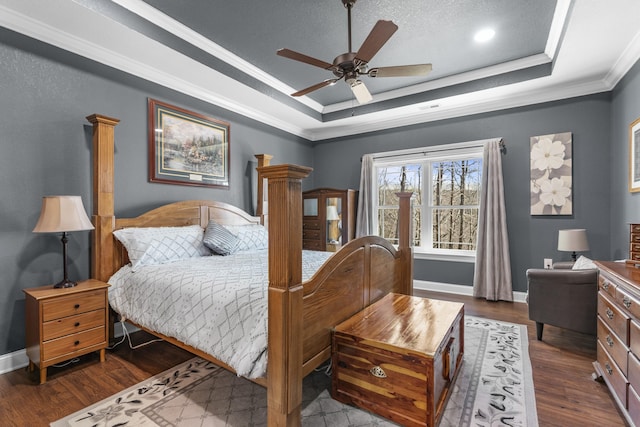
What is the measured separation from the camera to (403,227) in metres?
2.92

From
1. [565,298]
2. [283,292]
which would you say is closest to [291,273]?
[283,292]

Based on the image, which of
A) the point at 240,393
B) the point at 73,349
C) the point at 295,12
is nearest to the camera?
the point at 240,393

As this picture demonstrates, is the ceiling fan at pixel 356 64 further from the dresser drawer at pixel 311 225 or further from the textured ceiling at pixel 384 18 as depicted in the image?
the dresser drawer at pixel 311 225

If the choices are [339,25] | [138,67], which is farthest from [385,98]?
[138,67]

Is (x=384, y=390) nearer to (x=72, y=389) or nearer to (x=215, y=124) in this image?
(x=72, y=389)

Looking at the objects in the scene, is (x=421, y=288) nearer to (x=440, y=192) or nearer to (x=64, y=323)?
(x=440, y=192)

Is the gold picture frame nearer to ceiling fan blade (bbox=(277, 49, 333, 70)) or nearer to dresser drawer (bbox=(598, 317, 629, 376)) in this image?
dresser drawer (bbox=(598, 317, 629, 376))

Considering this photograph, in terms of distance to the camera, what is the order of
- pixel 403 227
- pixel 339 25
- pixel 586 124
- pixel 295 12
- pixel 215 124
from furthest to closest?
1. pixel 215 124
2. pixel 586 124
3. pixel 403 227
4. pixel 339 25
5. pixel 295 12

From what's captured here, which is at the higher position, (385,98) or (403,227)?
(385,98)

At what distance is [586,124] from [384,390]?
394 cm

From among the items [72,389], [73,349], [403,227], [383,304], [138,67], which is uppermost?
[138,67]

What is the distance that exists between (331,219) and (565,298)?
123 inches

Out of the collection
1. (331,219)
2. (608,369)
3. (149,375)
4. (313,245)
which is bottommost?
(149,375)

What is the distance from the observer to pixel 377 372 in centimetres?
166
